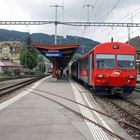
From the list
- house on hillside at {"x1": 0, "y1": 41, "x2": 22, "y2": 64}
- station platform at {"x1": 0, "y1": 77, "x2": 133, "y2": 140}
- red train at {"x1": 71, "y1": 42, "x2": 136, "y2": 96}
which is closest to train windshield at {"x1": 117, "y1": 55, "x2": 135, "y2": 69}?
red train at {"x1": 71, "y1": 42, "x2": 136, "y2": 96}

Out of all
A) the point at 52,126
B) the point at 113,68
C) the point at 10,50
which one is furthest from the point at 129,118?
the point at 10,50

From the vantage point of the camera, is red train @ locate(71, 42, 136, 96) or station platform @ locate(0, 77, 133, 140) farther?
red train @ locate(71, 42, 136, 96)

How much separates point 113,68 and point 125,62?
0.80 meters

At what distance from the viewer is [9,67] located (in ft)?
366

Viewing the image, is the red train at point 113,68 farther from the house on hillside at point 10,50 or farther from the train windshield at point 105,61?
the house on hillside at point 10,50

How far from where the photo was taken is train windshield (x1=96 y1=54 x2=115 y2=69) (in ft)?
75.4

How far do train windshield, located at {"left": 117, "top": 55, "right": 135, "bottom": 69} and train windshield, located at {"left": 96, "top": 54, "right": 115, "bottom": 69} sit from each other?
0.33m

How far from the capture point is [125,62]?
23.2 metres

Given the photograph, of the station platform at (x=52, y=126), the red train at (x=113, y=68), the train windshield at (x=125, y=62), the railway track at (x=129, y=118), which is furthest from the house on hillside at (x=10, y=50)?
the station platform at (x=52, y=126)

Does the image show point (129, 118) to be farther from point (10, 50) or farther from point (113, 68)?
point (10, 50)

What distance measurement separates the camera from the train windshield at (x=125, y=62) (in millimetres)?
23031

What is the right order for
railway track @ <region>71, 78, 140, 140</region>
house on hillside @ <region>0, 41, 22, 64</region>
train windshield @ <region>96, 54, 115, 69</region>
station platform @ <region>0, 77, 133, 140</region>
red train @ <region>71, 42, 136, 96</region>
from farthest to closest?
house on hillside @ <region>0, 41, 22, 64</region>
train windshield @ <region>96, 54, 115, 69</region>
red train @ <region>71, 42, 136, 96</region>
railway track @ <region>71, 78, 140, 140</region>
station platform @ <region>0, 77, 133, 140</region>

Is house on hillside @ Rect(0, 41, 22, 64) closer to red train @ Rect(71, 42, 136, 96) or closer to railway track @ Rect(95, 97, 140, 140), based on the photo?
red train @ Rect(71, 42, 136, 96)

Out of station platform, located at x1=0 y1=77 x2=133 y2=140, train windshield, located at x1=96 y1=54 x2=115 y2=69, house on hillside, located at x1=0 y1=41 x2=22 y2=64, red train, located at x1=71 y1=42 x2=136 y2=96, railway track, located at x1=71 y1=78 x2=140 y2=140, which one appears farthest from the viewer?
house on hillside, located at x1=0 y1=41 x2=22 y2=64
